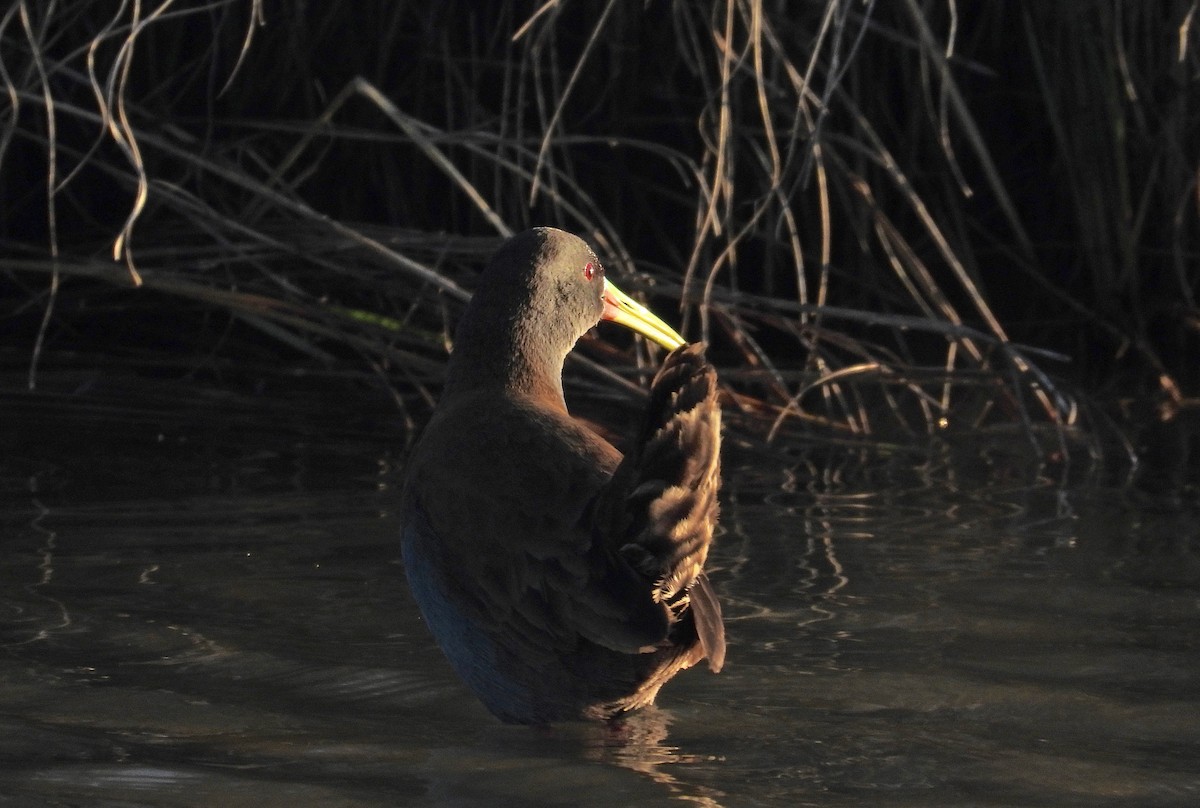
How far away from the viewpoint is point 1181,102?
19.2ft

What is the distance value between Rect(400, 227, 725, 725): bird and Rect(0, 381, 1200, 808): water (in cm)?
13

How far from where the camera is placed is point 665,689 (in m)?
3.19

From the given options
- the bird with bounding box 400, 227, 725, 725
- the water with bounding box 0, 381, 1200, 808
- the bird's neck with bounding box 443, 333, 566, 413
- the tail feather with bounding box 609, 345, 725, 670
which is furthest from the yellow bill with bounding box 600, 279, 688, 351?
the tail feather with bounding box 609, 345, 725, 670

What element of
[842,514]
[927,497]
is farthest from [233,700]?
[927,497]

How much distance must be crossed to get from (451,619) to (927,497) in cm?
208

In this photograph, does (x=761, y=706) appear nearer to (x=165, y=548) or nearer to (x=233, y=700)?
(x=233, y=700)

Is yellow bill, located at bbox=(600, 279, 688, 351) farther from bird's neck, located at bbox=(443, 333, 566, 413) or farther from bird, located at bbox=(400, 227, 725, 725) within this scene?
bird, located at bbox=(400, 227, 725, 725)

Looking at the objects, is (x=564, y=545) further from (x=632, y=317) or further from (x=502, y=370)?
(x=632, y=317)

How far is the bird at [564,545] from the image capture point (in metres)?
2.48

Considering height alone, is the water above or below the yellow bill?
below

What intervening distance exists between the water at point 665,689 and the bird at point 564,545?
13 cm

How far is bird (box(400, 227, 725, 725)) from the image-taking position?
2477 mm

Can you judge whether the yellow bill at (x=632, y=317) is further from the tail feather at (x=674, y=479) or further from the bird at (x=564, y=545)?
the tail feather at (x=674, y=479)

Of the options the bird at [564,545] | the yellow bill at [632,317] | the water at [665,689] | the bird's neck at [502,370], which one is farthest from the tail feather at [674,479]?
the yellow bill at [632,317]
